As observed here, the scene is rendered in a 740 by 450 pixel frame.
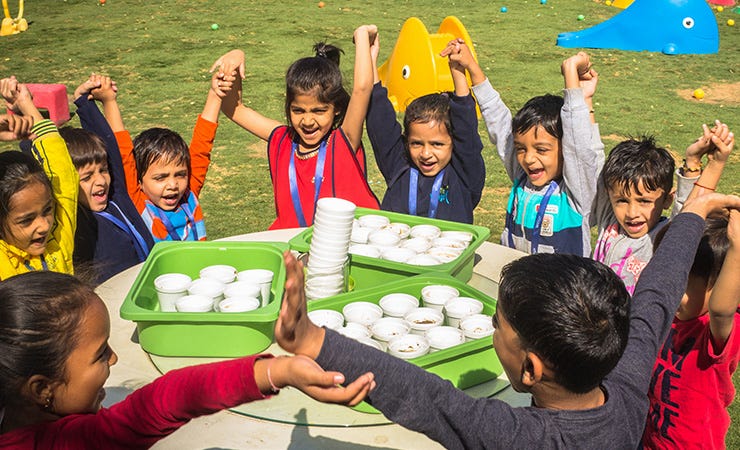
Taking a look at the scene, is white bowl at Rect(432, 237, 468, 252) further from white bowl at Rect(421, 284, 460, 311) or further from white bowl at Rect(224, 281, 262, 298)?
white bowl at Rect(224, 281, 262, 298)

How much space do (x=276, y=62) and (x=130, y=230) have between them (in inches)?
290

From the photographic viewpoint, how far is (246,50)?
11.1 metres

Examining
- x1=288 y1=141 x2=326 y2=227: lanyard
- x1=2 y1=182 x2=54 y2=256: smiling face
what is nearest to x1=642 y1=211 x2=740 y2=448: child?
x1=288 y1=141 x2=326 y2=227: lanyard

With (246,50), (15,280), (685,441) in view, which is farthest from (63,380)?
(246,50)

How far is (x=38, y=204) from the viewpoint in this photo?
8.90ft

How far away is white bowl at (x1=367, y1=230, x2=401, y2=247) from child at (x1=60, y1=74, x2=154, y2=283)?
3.66ft

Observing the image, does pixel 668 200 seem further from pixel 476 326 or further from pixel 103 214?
pixel 103 214

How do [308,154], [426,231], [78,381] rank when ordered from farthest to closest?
[308,154]
[426,231]
[78,381]

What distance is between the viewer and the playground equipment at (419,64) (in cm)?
794

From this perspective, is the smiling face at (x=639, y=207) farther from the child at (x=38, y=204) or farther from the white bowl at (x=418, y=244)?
the child at (x=38, y=204)

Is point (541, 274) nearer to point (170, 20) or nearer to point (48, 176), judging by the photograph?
point (48, 176)

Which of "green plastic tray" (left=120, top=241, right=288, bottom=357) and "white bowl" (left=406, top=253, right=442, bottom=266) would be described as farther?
"white bowl" (left=406, top=253, right=442, bottom=266)

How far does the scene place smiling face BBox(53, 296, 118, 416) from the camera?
1722 mm

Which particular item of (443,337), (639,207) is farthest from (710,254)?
(443,337)
